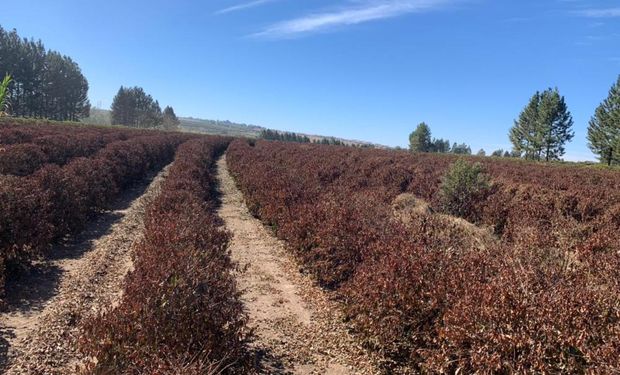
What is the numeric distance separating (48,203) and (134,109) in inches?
4320

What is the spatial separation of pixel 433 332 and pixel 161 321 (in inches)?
112

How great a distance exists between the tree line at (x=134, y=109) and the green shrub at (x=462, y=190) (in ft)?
350

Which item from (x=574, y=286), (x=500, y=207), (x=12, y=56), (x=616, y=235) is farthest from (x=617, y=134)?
(x=12, y=56)

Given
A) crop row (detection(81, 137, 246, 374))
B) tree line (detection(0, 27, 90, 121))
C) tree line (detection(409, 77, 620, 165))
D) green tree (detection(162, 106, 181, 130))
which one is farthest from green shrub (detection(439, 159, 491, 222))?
green tree (detection(162, 106, 181, 130))

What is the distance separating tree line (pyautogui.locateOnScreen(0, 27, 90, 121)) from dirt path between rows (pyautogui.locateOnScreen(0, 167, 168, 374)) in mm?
65721

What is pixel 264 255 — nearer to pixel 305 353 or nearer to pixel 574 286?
pixel 305 353

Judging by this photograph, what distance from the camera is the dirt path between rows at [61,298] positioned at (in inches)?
192

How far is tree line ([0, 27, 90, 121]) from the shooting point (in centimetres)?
6875

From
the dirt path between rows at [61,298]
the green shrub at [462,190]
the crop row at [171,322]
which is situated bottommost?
the dirt path between rows at [61,298]

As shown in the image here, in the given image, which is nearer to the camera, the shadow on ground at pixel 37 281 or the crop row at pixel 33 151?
the shadow on ground at pixel 37 281

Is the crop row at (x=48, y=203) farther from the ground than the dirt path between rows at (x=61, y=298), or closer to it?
farther from the ground

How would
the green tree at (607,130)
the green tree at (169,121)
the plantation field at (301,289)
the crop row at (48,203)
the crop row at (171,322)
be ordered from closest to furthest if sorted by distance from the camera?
the crop row at (171,322), the plantation field at (301,289), the crop row at (48,203), the green tree at (607,130), the green tree at (169,121)

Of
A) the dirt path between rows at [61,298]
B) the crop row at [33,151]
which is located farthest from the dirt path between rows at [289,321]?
the crop row at [33,151]

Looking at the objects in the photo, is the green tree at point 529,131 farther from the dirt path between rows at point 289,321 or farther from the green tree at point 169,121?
the green tree at point 169,121
